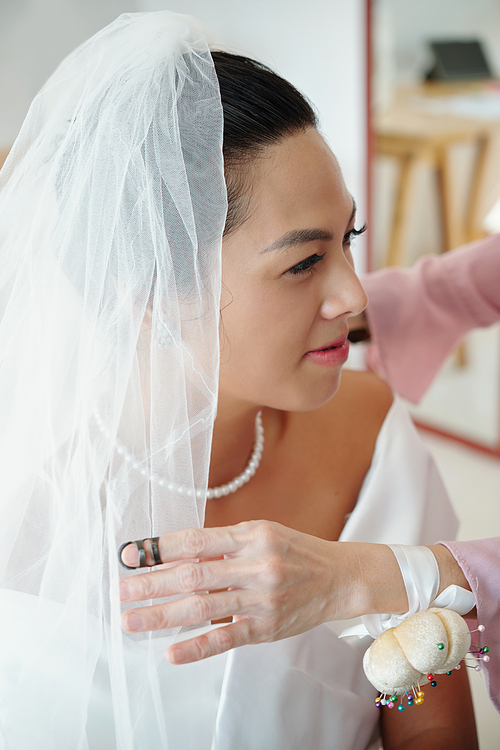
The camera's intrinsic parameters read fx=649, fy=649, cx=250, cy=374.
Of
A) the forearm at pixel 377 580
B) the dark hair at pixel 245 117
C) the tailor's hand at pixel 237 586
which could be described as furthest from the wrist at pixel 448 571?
the dark hair at pixel 245 117

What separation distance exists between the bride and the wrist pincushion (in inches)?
5.5

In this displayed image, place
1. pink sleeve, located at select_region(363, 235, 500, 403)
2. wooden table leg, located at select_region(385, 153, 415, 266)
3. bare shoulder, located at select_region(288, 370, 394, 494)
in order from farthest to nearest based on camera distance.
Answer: wooden table leg, located at select_region(385, 153, 415, 266) → pink sleeve, located at select_region(363, 235, 500, 403) → bare shoulder, located at select_region(288, 370, 394, 494)

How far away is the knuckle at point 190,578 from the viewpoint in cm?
65

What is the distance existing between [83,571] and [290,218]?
0.50 meters

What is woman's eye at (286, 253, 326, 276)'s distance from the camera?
854 mm

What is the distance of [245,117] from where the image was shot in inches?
32.7

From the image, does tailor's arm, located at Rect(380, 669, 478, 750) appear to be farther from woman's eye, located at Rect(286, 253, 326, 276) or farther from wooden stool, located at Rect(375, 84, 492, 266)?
wooden stool, located at Rect(375, 84, 492, 266)

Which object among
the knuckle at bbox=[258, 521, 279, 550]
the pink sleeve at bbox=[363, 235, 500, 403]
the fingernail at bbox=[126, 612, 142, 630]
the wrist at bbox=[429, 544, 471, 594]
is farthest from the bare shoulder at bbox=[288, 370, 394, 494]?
the fingernail at bbox=[126, 612, 142, 630]

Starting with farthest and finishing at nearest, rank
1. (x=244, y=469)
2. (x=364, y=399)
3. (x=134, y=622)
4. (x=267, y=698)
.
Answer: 1. (x=364, y=399)
2. (x=244, y=469)
3. (x=267, y=698)
4. (x=134, y=622)

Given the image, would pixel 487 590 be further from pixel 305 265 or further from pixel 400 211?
pixel 400 211

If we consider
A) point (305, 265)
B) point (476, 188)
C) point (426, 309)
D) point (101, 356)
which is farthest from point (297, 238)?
point (476, 188)

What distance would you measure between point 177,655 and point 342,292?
50 cm

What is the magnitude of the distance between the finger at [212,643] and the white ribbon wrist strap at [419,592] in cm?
18

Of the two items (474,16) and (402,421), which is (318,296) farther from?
(474,16)
